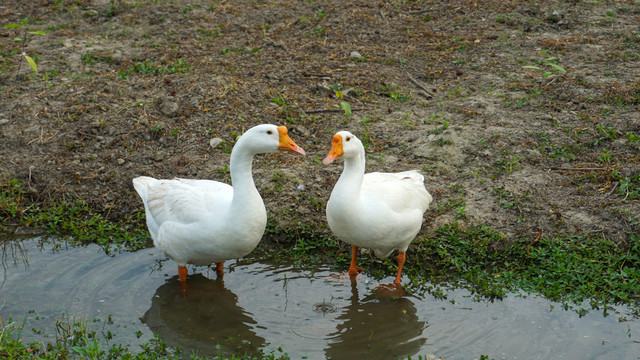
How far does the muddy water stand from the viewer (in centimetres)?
474

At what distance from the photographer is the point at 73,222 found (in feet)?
21.7

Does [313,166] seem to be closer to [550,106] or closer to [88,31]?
[550,106]

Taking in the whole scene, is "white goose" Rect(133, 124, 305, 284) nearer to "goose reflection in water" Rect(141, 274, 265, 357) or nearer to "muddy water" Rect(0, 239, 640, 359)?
"goose reflection in water" Rect(141, 274, 265, 357)

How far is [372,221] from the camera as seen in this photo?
17.4 ft

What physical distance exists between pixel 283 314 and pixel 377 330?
2.86 ft

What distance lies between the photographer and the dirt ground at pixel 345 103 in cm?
681

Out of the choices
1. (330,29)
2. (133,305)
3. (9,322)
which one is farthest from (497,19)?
(9,322)

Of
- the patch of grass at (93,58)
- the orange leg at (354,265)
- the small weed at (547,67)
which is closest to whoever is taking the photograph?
the orange leg at (354,265)

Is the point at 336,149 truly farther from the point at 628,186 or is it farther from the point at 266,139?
the point at 628,186

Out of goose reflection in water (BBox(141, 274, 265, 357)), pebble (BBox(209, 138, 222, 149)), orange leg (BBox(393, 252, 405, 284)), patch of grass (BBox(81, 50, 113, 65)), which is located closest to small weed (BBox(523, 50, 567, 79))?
orange leg (BBox(393, 252, 405, 284))

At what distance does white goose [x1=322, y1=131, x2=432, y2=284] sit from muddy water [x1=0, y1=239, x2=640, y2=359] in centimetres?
57

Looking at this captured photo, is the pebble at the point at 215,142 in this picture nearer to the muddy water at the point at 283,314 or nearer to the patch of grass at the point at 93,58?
the muddy water at the point at 283,314

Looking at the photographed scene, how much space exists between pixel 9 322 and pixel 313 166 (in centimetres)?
382

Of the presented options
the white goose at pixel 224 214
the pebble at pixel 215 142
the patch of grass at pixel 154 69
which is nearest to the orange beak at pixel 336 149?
the white goose at pixel 224 214
